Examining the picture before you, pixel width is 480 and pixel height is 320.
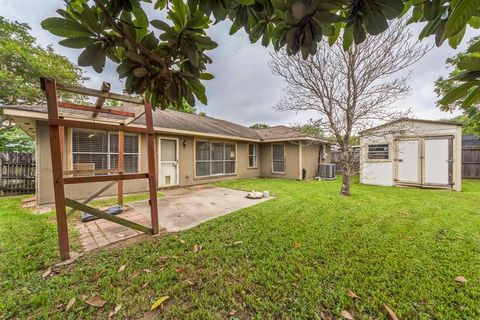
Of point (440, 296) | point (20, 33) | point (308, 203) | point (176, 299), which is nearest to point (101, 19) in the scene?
point (176, 299)

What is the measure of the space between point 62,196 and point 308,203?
186 inches

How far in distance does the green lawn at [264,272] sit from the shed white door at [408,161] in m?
5.08

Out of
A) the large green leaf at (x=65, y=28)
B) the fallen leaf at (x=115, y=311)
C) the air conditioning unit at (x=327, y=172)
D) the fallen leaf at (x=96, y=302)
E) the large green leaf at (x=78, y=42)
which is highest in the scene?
the large green leaf at (x=65, y=28)

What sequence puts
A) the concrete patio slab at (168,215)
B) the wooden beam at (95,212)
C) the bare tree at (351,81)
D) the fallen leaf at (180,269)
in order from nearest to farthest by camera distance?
the fallen leaf at (180,269) → the wooden beam at (95,212) → the concrete patio slab at (168,215) → the bare tree at (351,81)

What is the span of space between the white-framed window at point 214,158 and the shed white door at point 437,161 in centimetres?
813

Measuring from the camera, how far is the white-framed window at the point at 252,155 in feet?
35.4

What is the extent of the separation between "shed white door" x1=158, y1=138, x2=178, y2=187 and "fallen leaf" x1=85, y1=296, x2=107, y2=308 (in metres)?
5.63

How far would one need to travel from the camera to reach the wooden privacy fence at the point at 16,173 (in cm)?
654

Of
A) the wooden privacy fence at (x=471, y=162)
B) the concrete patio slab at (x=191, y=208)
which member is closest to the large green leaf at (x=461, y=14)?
the concrete patio slab at (x=191, y=208)

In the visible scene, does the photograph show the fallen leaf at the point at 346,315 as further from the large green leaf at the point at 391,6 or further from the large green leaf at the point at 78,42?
the large green leaf at the point at 78,42

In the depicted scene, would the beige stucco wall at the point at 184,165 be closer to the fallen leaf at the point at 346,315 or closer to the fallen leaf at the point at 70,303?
the fallen leaf at the point at 70,303

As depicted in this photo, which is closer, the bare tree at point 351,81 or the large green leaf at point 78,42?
the large green leaf at point 78,42

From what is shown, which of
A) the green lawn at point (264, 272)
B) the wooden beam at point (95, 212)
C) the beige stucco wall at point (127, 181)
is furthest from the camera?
the beige stucco wall at point (127, 181)

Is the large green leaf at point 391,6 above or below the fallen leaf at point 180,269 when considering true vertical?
above
